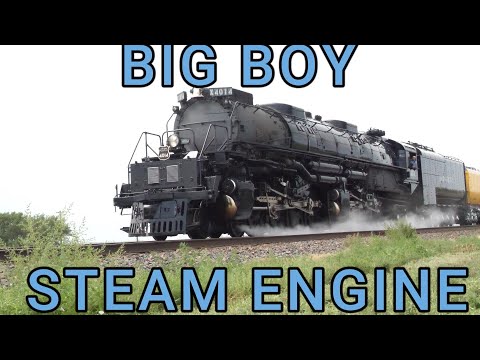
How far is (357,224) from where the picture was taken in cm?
2152

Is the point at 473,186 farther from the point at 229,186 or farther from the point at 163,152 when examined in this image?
the point at 163,152

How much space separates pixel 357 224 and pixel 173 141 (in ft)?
30.5

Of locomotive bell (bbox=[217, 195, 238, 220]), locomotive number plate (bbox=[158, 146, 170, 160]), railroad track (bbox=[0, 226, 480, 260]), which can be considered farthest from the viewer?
locomotive number plate (bbox=[158, 146, 170, 160])

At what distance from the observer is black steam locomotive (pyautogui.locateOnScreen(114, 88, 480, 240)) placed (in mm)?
14188

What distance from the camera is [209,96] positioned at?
1568 centimetres

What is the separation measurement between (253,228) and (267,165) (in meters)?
1.93

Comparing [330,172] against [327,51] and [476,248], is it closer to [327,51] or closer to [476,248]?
[476,248]

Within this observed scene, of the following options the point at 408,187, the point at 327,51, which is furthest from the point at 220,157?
the point at 408,187

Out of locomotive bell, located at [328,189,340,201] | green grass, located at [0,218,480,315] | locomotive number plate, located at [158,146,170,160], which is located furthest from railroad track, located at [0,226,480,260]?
locomotive bell, located at [328,189,340,201]

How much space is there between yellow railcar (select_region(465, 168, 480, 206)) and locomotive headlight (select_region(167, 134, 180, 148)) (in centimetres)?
2336

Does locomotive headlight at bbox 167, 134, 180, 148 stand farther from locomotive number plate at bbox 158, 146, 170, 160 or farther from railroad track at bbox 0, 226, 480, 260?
railroad track at bbox 0, 226, 480, 260

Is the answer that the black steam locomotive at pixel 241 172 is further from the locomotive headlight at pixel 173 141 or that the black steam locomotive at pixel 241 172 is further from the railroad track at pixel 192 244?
the railroad track at pixel 192 244

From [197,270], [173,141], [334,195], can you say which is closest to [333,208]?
[334,195]

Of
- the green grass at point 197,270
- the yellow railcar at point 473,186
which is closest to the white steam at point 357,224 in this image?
the yellow railcar at point 473,186
